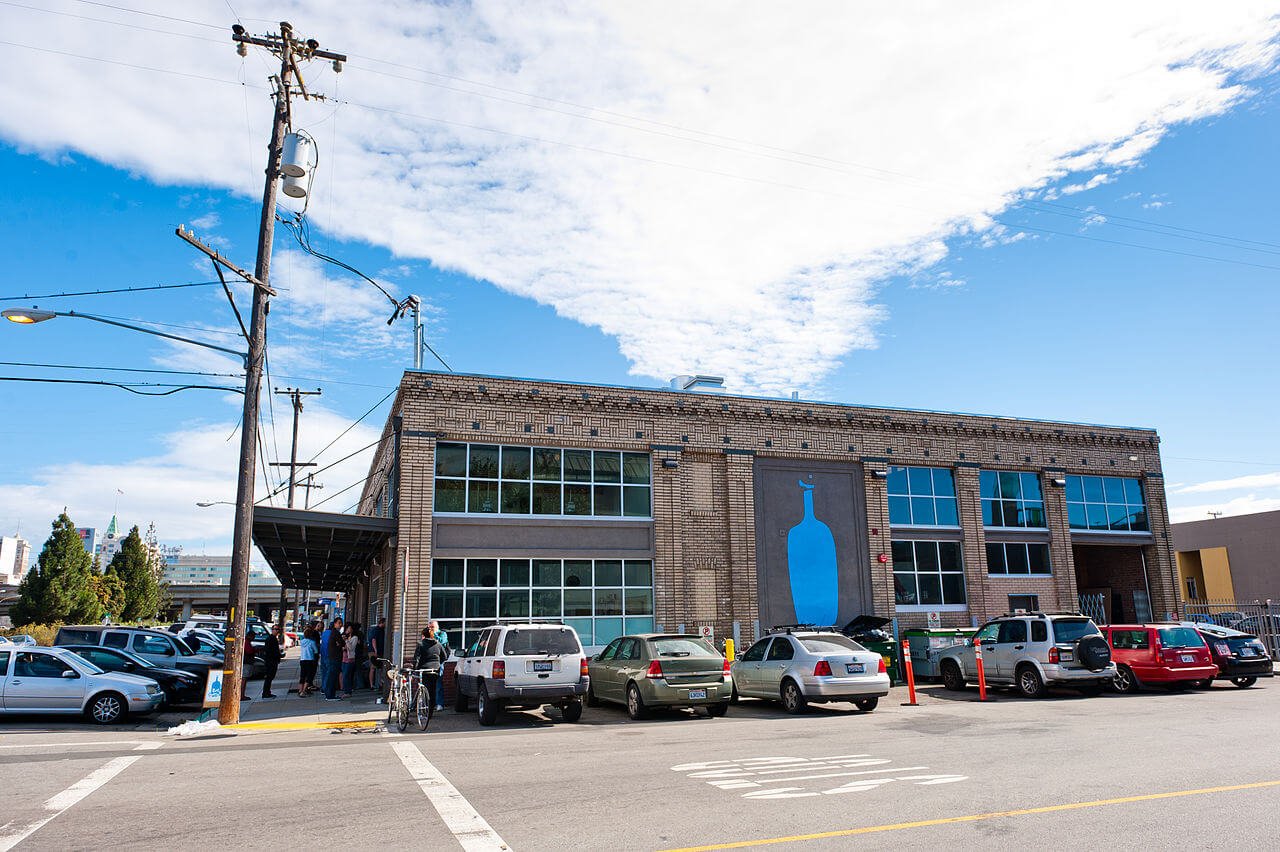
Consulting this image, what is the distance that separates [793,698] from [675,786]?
26.2 feet

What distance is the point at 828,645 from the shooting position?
1648 centimetres

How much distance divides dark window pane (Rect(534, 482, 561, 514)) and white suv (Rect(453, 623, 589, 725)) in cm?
704

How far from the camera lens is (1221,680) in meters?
22.4

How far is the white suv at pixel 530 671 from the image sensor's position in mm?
15172

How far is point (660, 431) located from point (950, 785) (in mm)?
16568

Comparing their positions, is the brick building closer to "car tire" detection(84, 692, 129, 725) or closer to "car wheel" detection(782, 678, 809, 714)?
"car tire" detection(84, 692, 129, 725)

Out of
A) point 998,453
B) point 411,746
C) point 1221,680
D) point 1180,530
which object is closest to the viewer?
point 411,746

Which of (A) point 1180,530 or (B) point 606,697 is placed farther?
(A) point 1180,530

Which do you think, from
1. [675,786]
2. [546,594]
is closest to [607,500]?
[546,594]

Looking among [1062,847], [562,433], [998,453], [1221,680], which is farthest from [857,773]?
[998,453]

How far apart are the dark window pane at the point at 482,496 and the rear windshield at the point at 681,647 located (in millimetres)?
7482

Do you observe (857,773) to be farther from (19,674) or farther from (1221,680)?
(1221,680)

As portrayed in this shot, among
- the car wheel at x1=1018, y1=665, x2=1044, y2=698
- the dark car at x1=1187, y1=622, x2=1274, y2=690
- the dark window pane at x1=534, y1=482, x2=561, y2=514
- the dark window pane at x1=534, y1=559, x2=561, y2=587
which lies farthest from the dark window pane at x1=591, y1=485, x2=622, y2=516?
the dark car at x1=1187, y1=622, x2=1274, y2=690

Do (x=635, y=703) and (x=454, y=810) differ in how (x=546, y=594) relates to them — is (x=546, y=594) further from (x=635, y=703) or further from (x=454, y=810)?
(x=454, y=810)
